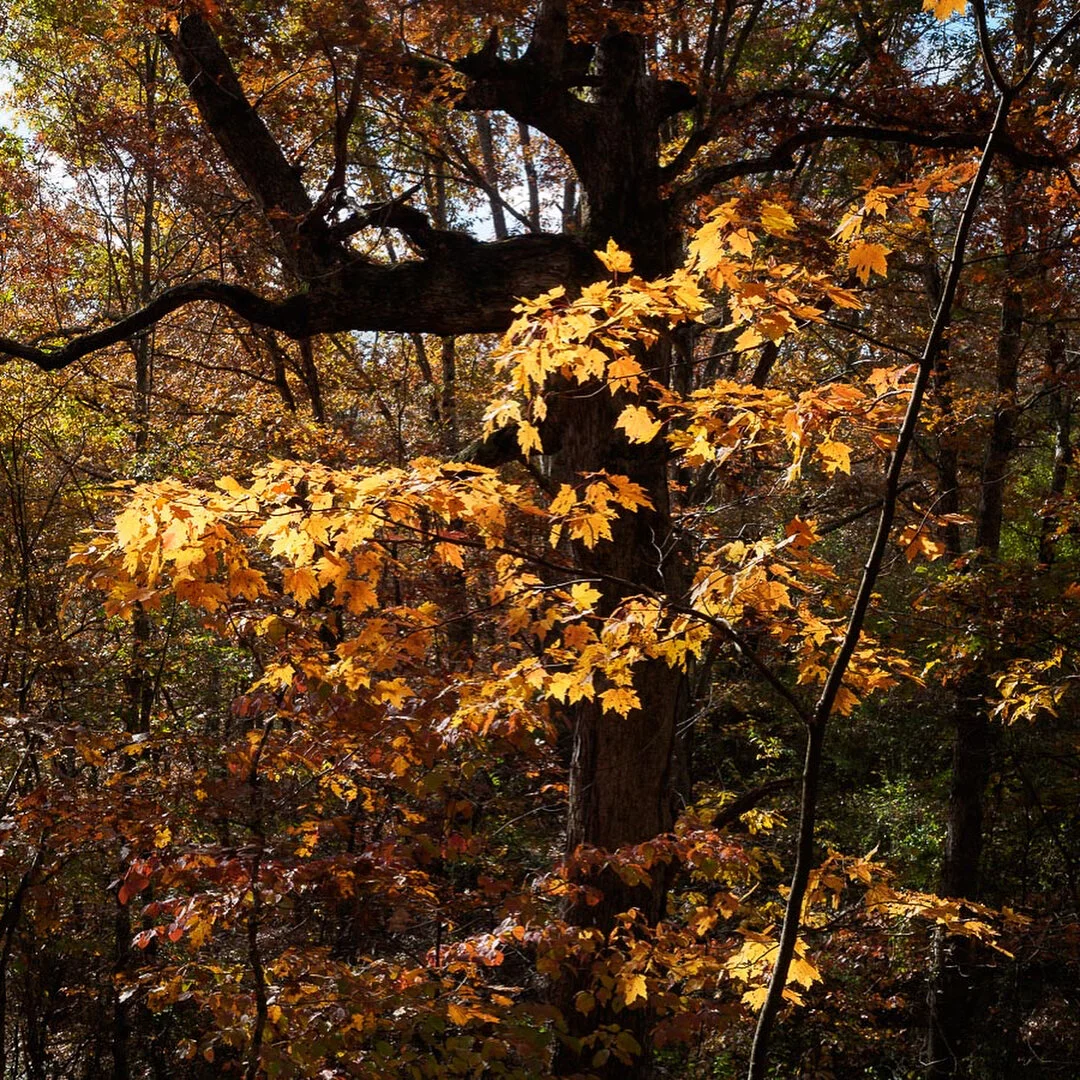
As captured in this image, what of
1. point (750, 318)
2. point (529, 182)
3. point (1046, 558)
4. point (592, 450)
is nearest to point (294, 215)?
point (592, 450)

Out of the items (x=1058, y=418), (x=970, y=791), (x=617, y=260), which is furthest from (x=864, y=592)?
(x=1058, y=418)

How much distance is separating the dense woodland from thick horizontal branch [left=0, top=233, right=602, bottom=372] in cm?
3

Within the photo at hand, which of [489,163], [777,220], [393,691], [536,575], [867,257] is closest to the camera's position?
[777,220]

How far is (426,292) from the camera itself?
493 cm

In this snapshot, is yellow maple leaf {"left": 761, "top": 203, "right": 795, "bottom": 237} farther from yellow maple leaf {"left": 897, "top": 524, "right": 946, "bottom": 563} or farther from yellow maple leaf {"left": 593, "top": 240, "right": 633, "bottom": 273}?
yellow maple leaf {"left": 897, "top": 524, "right": 946, "bottom": 563}

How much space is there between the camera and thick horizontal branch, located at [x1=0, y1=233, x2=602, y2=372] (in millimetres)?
4762

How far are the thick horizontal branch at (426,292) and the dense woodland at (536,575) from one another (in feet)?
0.09

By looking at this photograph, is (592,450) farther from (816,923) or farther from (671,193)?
(816,923)

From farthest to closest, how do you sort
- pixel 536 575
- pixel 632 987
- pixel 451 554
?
pixel 536 575
pixel 632 987
pixel 451 554

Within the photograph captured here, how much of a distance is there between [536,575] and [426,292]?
2034 millimetres

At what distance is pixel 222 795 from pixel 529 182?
11.1 m

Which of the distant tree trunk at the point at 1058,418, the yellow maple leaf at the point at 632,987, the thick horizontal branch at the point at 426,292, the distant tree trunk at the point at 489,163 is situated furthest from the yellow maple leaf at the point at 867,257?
the distant tree trunk at the point at 489,163

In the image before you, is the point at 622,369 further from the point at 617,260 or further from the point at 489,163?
the point at 489,163

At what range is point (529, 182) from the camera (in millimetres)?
13086
